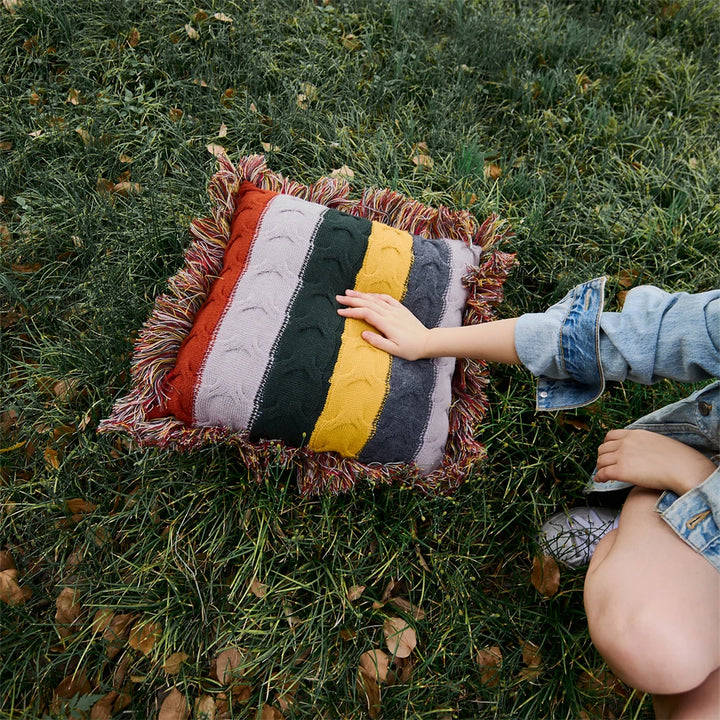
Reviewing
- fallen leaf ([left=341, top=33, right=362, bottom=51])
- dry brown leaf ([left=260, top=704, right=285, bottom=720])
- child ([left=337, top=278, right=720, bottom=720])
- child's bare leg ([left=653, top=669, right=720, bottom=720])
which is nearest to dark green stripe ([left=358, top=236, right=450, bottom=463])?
child ([left=337, top=278, right=720, bottom=720])

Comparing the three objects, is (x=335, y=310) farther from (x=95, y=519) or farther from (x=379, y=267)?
(x=95, y=519)

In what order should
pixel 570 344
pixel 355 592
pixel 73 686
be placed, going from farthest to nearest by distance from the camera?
pixel 355 592 < pixel 73 686 < pixel 570 344

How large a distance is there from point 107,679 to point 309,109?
213 cm

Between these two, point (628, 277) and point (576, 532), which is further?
point (628, 277)

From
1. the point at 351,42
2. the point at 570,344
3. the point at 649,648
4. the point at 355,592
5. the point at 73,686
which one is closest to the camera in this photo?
the point at 649,648

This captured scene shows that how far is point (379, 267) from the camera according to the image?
1.66 metres

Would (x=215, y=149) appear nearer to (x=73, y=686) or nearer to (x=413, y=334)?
(x=413, y=334)

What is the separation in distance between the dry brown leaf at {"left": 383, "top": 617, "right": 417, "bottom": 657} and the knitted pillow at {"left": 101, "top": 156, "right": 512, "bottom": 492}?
1.29 ft

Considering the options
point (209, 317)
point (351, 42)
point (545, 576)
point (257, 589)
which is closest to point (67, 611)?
point (257, 589)

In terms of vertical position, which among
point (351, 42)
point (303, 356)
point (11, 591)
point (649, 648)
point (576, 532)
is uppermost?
point (351, 42)

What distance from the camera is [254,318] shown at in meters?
1.53

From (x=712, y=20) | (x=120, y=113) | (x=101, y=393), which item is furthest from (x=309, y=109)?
(x=712, y=20)

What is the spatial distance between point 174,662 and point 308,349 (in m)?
0.89

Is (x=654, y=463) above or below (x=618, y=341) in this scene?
below
